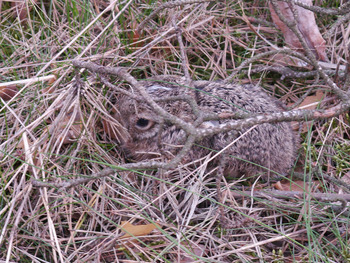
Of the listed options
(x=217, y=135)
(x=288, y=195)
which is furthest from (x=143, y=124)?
(x=288, y=195)

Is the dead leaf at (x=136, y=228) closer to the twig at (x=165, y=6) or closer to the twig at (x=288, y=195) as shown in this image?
the twig at (x=288, y=195)

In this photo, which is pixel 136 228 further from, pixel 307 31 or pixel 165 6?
pixel 307 31

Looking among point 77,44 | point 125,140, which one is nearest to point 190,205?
point 125,140

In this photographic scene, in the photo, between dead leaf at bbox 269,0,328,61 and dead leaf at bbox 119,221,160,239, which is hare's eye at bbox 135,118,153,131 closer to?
dead leaf at bbox 119,221,160,239

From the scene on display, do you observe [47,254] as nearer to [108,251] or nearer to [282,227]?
[108,251]

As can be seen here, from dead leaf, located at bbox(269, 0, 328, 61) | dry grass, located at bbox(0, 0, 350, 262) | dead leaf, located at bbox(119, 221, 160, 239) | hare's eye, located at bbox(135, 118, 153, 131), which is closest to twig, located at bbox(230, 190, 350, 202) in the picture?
dry grass, located at bbox(0, 0, 350, 262)

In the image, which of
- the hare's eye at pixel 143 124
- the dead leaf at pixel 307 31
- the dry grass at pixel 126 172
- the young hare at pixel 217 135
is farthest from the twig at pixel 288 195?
the dead leaf at pixel 307 31
